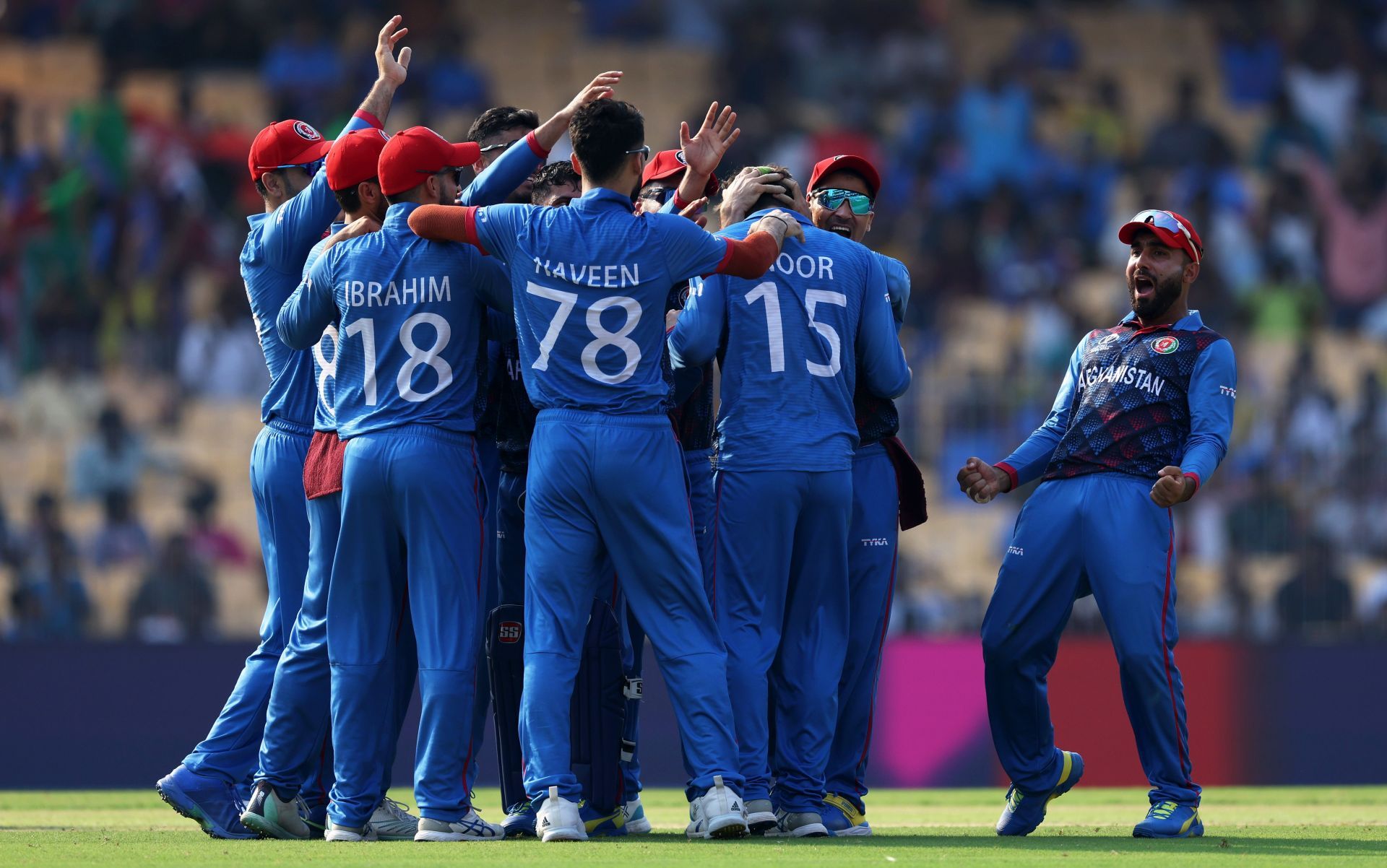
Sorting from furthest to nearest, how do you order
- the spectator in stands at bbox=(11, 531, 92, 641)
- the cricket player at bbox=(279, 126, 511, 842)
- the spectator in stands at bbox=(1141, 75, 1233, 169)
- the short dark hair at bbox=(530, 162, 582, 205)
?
1. the spectator in stands at bbox=(1141, 75, 1233, 169)
2. the spectator in stands at bbox=(11, 531, 92, 641)
3. the short dark hair at bbox=(530, 162, 582, 205)
4. the cricket player at bbox=(279, 126, 511, 842)

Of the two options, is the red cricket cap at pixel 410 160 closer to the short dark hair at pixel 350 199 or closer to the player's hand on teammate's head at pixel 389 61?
the short dark hair at pixel 350 199

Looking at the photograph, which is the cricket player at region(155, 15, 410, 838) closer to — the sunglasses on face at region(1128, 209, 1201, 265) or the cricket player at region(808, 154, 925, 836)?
the cricket player at region(808, 154, 925, 836)

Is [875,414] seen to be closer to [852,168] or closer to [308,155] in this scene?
[852,168]

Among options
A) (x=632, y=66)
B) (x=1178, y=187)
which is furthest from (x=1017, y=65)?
(x=632, y=66)

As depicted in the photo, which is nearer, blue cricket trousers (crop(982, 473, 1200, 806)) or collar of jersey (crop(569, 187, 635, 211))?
collar of jersey (crop(569, 187, 635, 211))

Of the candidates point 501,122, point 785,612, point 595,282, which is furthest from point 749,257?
point 501,122

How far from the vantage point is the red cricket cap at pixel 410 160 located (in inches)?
238

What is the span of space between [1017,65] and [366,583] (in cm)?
1221

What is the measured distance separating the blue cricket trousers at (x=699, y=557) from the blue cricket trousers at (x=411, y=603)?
0.64 m

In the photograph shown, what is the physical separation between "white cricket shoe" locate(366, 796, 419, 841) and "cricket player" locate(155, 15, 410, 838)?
442mm

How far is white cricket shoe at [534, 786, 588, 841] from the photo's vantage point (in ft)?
18.6

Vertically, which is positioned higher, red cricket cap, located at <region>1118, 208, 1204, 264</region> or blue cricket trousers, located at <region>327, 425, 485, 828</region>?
red cricket cap, located at <region>1118, 208, 1204, 264</region>

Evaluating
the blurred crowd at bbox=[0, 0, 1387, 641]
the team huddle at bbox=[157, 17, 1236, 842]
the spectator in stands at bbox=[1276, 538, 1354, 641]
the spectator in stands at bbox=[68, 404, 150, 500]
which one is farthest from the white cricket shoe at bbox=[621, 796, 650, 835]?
the spectator in stands at bbox=[68, 404, 150, 500]

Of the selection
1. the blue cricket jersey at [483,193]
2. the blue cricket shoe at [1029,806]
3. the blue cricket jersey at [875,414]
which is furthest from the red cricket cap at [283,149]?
the blue cricket shoe at [1029,806]
